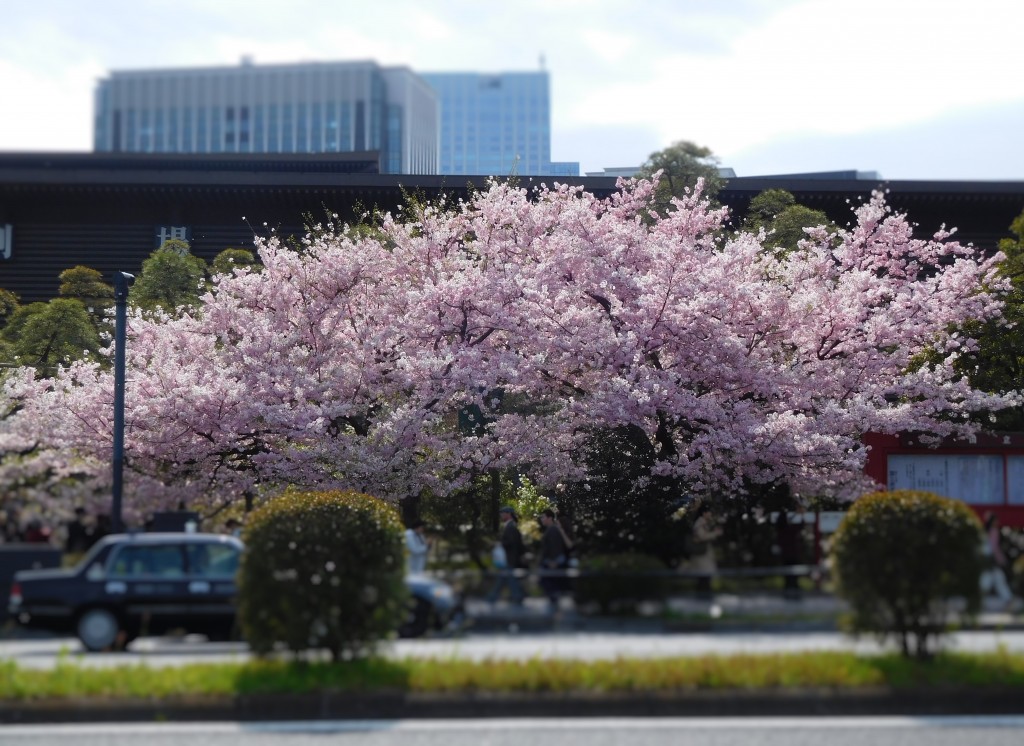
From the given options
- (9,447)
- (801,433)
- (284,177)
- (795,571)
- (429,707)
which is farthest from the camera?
(284,177)

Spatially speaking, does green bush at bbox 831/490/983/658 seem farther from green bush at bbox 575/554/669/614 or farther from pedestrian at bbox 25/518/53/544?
pedestrian at bbox 25/518/53/544

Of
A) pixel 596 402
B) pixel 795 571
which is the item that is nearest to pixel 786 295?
pixel 596 402

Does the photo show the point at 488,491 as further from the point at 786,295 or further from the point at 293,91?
the point at 293,91

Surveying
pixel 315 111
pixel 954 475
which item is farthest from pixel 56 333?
pixel 315 111

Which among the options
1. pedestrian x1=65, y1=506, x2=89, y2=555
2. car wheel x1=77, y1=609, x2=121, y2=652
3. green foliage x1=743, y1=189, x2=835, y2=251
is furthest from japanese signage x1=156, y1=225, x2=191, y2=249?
car wheel x1=77, y1=609, x2=121, y2=652

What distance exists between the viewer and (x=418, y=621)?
47.8ft

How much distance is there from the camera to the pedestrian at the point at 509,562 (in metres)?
14.0

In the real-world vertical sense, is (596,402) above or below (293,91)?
below

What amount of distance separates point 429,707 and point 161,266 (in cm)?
3004

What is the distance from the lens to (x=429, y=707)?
11.6m

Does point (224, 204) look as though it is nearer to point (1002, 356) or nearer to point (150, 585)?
point (1002, 356)

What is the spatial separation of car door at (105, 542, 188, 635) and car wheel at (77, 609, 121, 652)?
0.21 metres

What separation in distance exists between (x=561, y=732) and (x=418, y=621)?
407 centimetres

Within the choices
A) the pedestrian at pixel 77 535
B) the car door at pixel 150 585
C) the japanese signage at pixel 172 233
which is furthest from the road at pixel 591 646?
the japanese signage at pixel 172 233
